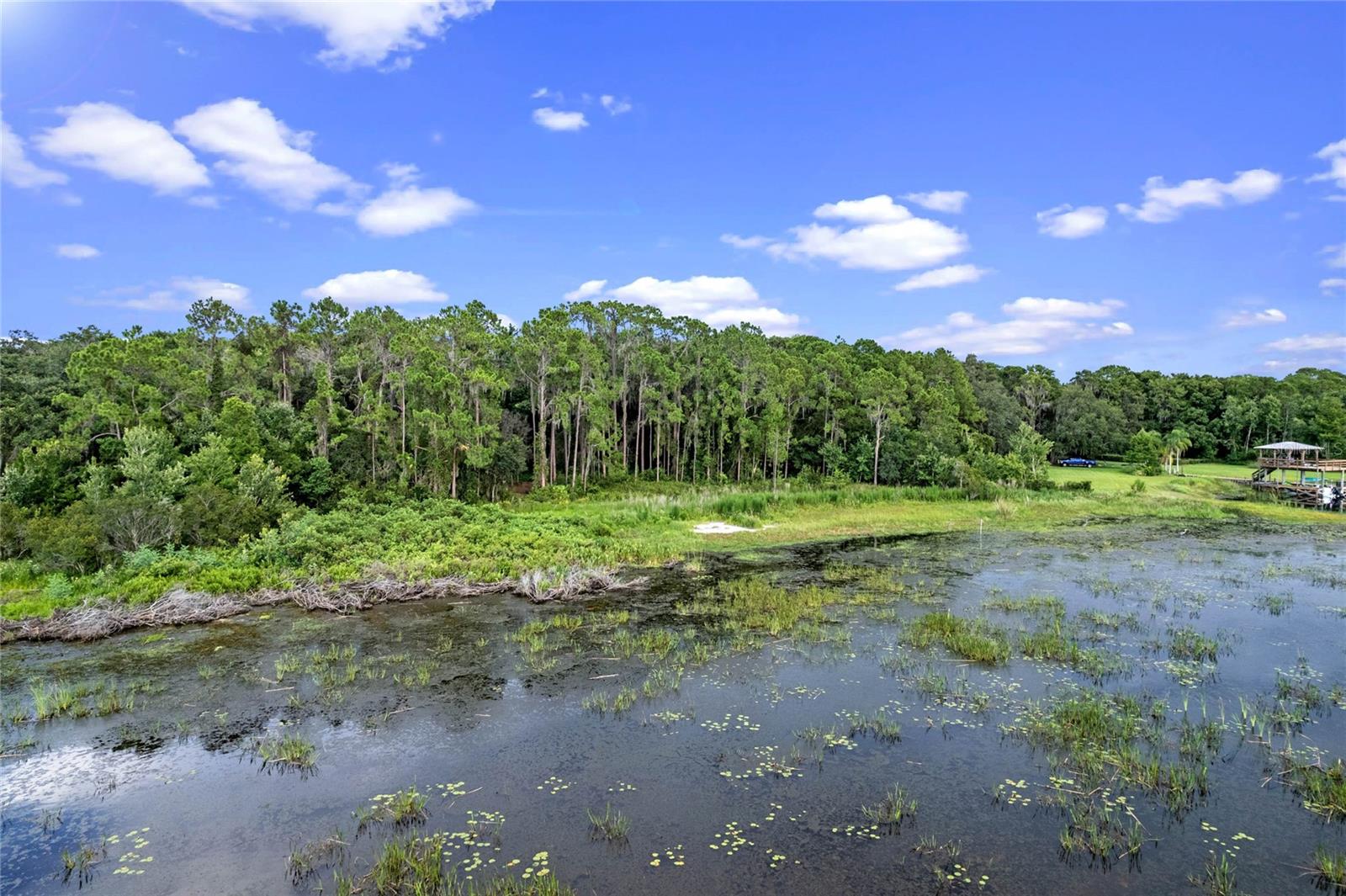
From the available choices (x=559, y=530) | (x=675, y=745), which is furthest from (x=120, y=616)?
(x=675, y=745)

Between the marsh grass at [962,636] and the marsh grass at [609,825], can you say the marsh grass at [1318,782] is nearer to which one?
the marsh grass at [962,636]

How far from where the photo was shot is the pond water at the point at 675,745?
870 cm

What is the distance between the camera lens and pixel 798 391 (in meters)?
57.8

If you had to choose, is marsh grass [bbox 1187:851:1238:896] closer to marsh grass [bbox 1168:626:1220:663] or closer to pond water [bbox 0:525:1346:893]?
pond water [bbox 0:525:1346:893]

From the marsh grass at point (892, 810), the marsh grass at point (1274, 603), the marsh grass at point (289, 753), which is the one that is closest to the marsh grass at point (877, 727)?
the marsh grass at point (892, 810)

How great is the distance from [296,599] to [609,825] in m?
14.9

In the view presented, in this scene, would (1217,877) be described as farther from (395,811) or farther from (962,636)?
(395,811)

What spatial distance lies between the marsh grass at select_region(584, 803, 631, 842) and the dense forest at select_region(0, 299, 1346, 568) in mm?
19780

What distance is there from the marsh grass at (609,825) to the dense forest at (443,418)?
19.8 m

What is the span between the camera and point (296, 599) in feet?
66.7

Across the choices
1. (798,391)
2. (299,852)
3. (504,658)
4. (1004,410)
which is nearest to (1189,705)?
(504,658)

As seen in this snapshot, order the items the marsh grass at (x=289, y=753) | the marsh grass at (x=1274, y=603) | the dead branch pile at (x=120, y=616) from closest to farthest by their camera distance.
Answer: the marsh grass at (x=289, y=753) → the dead branch pile at (x=120, y=616) → the marsh grass at (x=1274, y=603)

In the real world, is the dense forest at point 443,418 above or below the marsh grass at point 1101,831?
above

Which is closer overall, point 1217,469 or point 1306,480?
point 1306,480
